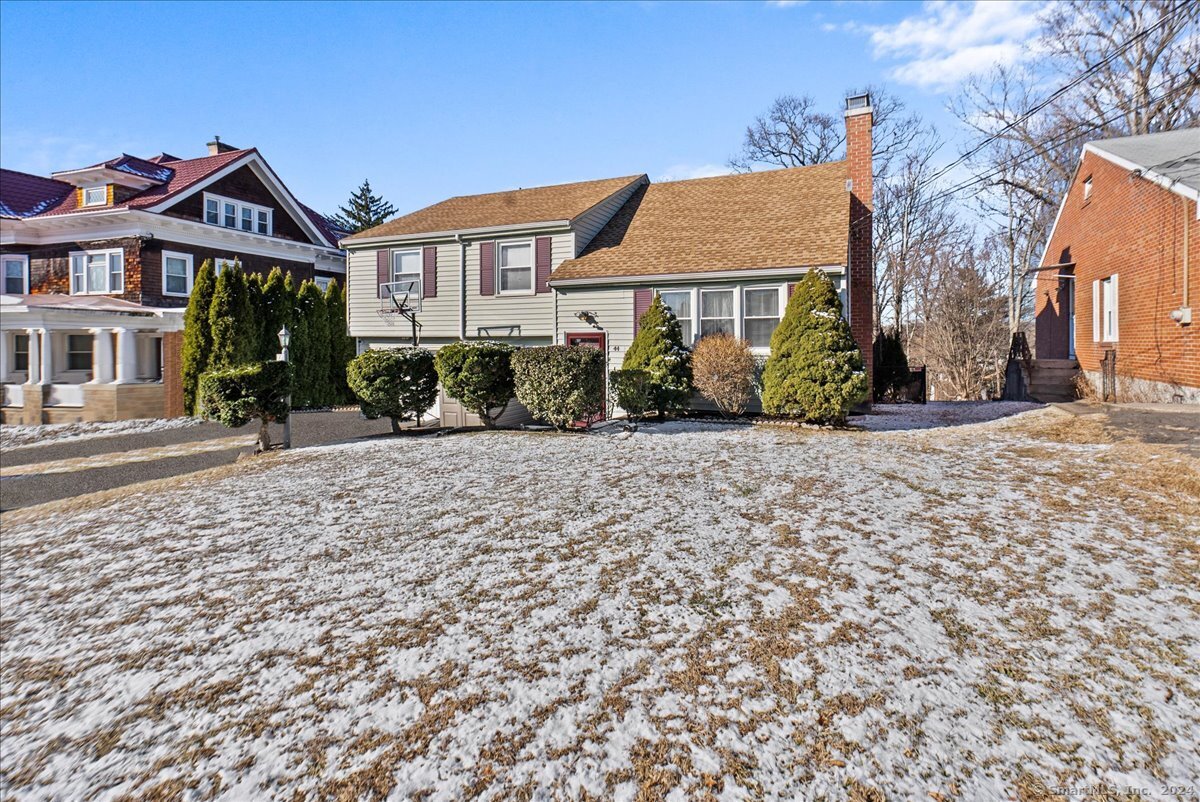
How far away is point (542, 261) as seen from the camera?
1495 centimetres

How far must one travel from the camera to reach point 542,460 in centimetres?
805

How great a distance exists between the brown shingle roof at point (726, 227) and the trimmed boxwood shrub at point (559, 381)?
12.9 ft

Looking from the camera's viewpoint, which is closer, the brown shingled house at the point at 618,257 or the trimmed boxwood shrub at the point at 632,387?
the trimmed boxwood shrub at the point at 632,387

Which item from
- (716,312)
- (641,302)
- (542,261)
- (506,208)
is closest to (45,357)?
(506,208)

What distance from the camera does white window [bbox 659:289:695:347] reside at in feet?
42.5

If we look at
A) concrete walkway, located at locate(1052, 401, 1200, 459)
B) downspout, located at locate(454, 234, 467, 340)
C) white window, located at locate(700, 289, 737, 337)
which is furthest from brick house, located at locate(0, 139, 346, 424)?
concrete walkway, located at locate(1052, 401, 1200, 459)

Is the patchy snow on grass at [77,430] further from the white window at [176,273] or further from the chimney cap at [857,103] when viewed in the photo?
the chimney cap at [857,103]

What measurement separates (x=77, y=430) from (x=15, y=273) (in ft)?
37.9

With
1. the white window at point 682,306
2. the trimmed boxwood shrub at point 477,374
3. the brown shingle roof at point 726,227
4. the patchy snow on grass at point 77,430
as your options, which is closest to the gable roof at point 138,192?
the patchy snow on grass at point 77,430

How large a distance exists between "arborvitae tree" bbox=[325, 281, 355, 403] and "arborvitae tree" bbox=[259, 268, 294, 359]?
4.25ft

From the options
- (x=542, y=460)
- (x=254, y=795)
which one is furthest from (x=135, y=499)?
(x=254, y=795)

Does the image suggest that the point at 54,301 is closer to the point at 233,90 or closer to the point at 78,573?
the point at 233,90

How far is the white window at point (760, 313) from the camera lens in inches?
489

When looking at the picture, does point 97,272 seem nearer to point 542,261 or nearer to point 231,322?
point 231,322
